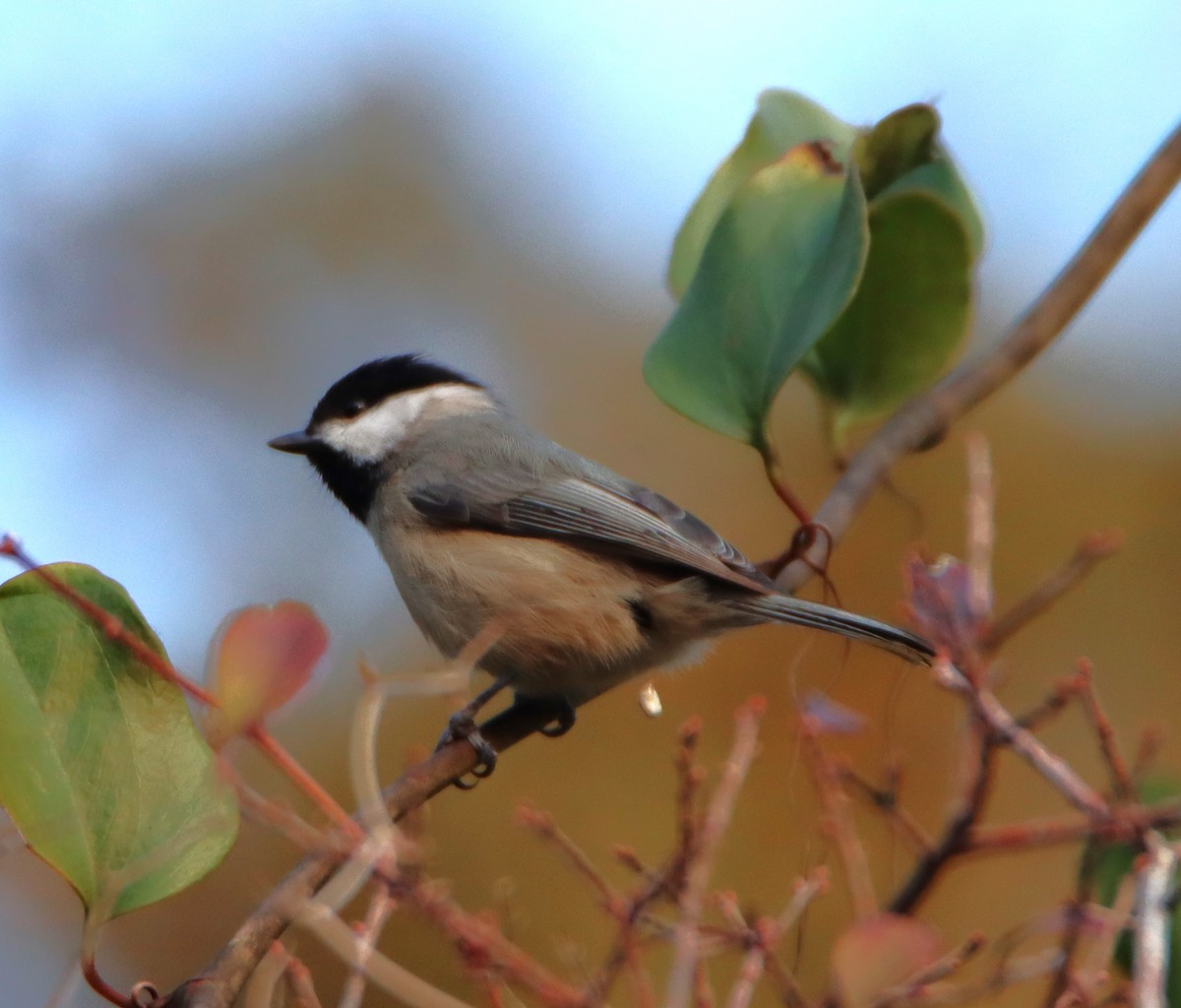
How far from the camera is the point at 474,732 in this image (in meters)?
1.76

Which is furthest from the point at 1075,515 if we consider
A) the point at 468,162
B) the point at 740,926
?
the point at 468,162

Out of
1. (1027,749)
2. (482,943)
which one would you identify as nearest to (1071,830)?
(1027,749)

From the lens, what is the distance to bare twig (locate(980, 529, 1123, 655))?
899 mm

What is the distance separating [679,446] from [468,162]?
2654 millimetres

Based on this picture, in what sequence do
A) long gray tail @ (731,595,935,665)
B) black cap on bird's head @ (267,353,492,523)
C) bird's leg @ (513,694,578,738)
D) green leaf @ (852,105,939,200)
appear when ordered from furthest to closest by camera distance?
black cap on bird's head @ (267,353,492,523)
bird's leg @ (513,694,578,738)
long gray tail @ (731,595,935,665)
green leaf @ (852,105,939,200)

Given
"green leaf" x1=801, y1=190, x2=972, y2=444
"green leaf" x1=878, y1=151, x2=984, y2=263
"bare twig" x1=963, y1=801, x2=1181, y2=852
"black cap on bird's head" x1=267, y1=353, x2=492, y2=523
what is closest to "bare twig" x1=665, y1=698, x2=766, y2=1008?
"bare twig" x1=963, y1=801, x2=1181, y2=852

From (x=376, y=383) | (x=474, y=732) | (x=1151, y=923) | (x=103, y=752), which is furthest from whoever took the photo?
(x=376, y=383)

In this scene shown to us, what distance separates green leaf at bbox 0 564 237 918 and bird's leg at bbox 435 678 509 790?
0.56 metres

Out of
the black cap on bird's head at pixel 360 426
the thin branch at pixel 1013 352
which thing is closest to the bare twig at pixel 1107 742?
the thin branch at pixel 1013 352

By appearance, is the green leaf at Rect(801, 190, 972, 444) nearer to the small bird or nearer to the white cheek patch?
the small bird

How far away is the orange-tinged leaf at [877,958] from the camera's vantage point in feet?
2.22

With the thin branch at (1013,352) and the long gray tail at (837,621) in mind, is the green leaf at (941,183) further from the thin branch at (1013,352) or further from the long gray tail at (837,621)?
the long gray tail at (837,621)

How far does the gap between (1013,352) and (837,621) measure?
500 mm

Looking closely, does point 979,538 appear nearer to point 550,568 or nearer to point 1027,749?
point 1027,749
